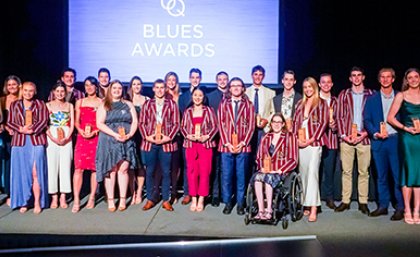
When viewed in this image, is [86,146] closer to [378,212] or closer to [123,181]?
[123,181]

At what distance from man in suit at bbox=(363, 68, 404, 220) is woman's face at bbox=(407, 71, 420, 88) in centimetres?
21

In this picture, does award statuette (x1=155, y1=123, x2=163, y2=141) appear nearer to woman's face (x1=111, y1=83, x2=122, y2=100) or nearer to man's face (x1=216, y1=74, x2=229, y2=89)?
woman's face (x1=111, y1=83, x2=122, y2=100)

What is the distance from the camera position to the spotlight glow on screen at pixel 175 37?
6523 mm

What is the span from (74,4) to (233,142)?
267 cm

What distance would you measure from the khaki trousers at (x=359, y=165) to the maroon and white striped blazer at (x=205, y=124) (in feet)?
4.28

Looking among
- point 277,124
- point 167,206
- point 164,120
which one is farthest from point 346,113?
point 167,206

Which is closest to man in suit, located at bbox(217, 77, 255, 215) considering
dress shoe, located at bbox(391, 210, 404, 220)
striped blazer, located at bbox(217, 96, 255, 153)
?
striped blazer, located at bbox(217, 96, 255, 153)

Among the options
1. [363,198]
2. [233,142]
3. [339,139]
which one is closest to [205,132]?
[233,142]

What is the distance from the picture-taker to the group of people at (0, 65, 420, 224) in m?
5.29

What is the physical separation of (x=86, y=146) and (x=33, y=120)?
1.87ft

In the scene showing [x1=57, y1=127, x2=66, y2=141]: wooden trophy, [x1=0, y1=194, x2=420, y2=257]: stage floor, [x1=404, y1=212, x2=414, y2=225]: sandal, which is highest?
[x1=57, y1=127, x2=66, y2=141]: wooden trophy

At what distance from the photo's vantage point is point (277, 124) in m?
5.14

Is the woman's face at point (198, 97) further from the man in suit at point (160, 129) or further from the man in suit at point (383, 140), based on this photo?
the man in suit at point (383, 140)

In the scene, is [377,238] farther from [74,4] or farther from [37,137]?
[74,4]
